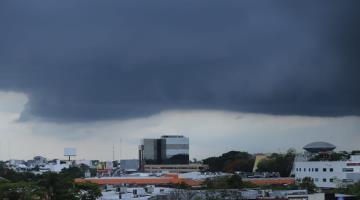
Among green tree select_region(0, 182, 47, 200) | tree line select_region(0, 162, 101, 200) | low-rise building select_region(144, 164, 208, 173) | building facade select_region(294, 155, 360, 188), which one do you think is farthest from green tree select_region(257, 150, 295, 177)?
green tree select_region(0, 182, 47, 200)

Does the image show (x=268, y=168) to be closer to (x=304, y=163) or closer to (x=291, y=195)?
(x=304, y=163)

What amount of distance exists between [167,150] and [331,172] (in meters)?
61.0

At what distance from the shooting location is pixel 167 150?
136 m

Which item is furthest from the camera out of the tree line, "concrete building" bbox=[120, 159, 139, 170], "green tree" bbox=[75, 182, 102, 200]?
"concrete building" bbox=[120, 159, 139, 170]

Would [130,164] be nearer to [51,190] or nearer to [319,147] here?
[319,147]

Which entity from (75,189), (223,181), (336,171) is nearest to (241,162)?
(336,171)

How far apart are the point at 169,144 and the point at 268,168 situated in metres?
32.8

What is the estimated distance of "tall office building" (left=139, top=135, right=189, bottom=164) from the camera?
13650cm

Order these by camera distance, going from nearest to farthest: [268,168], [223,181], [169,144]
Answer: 1. [223,181]
2. [268,168]
3. [169,144]

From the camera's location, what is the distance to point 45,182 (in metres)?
42.4

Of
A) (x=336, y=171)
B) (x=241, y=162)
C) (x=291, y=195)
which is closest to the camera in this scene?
(x=291, y=195)

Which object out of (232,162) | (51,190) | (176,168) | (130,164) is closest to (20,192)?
(51,190)

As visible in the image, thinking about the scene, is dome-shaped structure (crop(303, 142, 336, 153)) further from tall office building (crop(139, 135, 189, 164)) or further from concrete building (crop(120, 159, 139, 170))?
concrete building (crop(120, 159, 139, 170))

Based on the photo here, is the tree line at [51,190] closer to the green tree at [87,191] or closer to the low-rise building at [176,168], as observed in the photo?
the green tree at [87,191]
